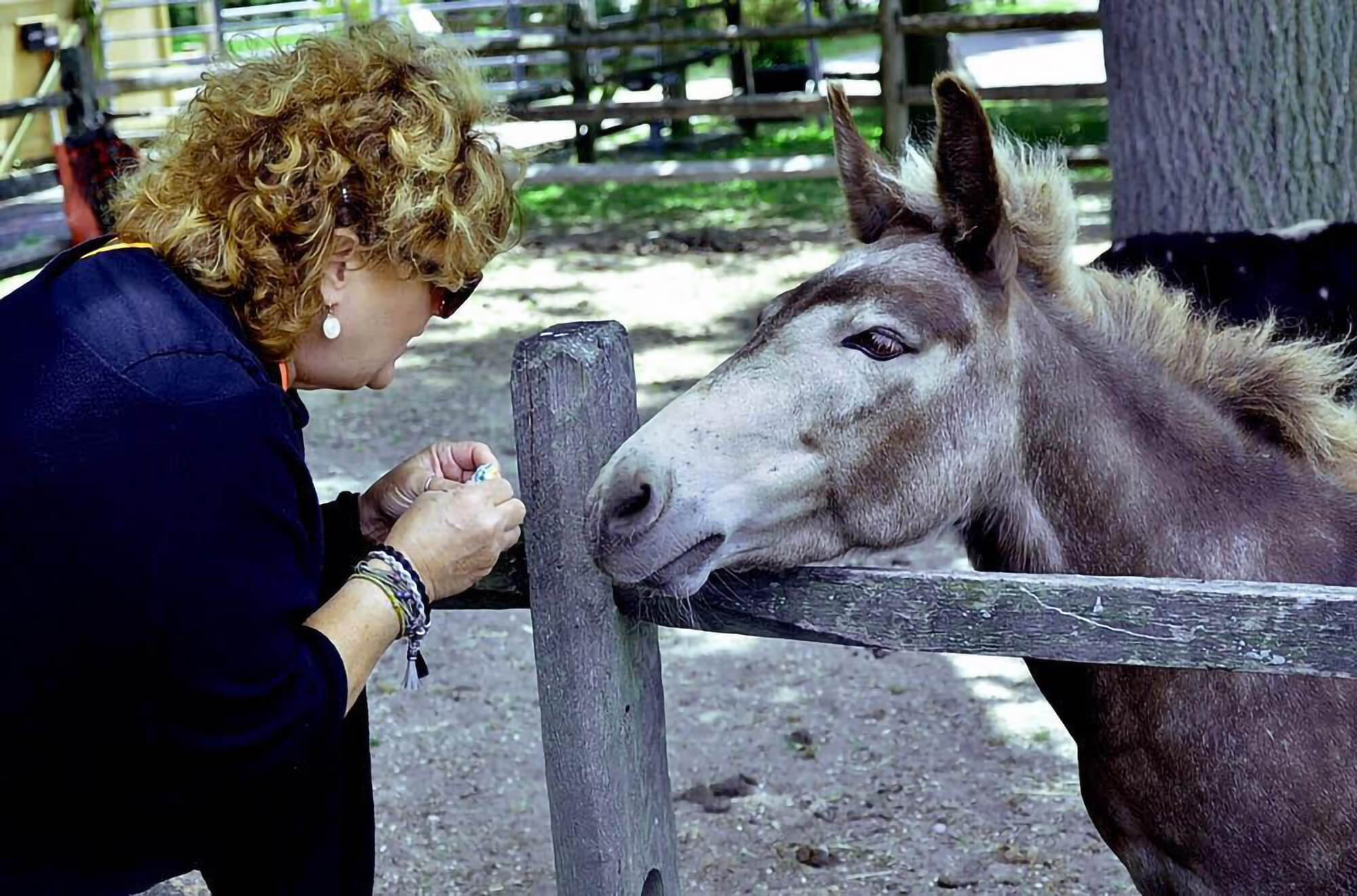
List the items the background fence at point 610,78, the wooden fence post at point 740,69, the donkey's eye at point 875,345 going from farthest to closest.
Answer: the wooden fence post at point 740,69
the background fence at point 610,78
the donkey's eye at point 875,345

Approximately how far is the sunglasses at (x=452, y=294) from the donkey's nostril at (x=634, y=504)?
1.52 ft

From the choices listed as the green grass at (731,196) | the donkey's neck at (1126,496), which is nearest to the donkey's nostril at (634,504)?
the donkey's neck at (1126,496)

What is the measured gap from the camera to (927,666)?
5.29m

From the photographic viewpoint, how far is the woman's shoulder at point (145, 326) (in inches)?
79.2

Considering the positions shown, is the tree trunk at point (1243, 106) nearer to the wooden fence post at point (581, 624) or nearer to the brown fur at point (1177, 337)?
the brown fur at point (1177, 337)

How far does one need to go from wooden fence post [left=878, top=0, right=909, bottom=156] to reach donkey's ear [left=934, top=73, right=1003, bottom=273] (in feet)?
31.7

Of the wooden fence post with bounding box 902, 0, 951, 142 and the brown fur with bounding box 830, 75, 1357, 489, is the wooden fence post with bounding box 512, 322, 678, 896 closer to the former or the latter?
the brown fur with bounding box 830, 75, 1357, 489

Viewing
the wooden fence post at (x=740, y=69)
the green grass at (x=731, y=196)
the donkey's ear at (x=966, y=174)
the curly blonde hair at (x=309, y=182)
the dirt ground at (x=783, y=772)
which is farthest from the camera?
the wooden fence post at (x=740, y=69)

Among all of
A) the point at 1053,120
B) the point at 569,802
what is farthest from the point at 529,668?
the point at 1053,120

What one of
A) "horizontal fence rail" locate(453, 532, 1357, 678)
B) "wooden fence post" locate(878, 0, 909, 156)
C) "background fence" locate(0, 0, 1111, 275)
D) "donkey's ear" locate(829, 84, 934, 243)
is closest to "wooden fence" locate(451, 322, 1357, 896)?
"horizontal fence rail" locate(453, 532, 1357, 678)

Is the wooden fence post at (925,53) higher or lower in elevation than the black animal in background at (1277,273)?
higher

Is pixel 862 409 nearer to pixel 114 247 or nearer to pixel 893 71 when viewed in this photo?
pixel 114 247

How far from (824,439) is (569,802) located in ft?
2.46

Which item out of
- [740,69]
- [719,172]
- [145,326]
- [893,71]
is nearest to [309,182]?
[145,326]
